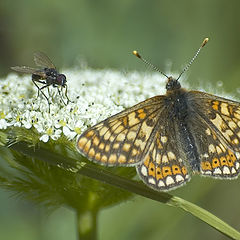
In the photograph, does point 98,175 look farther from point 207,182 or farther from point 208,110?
point 207,182

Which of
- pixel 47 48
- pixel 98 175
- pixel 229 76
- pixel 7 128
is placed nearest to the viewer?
pixel 98 175

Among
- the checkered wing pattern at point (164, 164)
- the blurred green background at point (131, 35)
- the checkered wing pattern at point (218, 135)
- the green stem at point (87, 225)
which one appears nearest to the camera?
the checkered wing pattern at point (164, 164)

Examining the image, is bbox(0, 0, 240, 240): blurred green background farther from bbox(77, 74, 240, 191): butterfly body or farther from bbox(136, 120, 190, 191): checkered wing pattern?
bbox(136, 120, 190, 191): checkered wing pattern

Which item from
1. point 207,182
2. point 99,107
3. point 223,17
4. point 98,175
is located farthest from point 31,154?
point 223,17

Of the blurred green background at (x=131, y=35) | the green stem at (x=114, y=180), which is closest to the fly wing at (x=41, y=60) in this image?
the green stem at (x=114, y=180)

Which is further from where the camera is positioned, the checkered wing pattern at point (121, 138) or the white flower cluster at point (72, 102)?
the white flower cluster at point (72, 102)

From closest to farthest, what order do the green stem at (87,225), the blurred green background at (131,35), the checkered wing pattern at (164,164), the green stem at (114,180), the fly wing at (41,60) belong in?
the green stem at (114,180)
the checkered wing pattern at (164,164)
the green stem at (87,225)
the fly wing at (41,60)
the blurred green background at (131,35)

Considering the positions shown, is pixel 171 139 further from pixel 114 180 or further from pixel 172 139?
pixel 114 180

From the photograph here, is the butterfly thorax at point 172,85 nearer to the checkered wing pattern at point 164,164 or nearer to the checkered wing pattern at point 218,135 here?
the checkered wing pattern at point 218,135
